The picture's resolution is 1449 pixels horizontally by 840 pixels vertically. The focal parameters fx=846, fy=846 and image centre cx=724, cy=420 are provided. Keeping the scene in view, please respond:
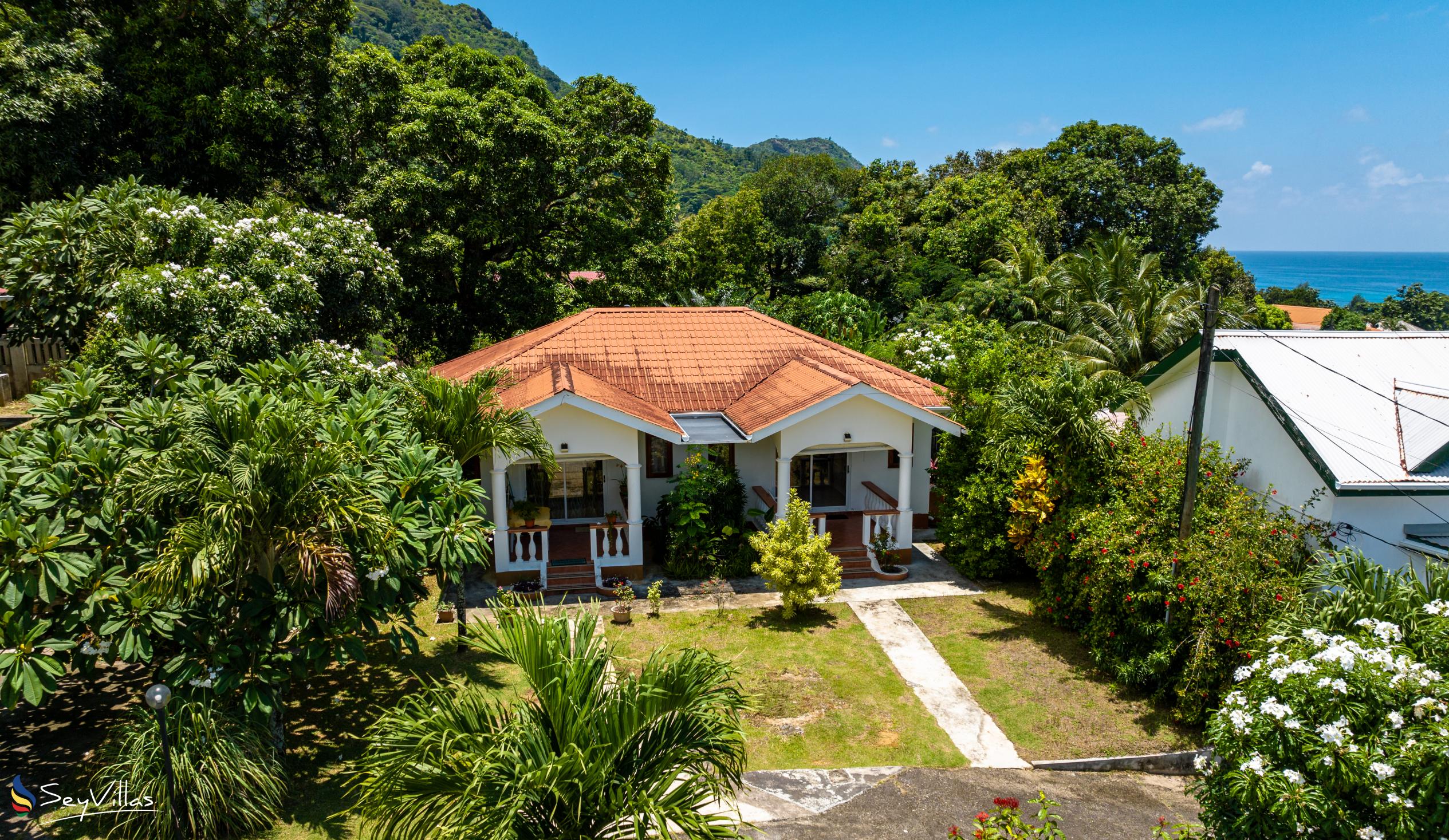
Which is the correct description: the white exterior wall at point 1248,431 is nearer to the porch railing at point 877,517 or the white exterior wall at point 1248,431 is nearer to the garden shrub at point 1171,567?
the garden shrub at point 1171,567

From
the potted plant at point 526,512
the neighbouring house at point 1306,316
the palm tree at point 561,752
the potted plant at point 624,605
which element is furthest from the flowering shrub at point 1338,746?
the neighbouring house at point 1306,316

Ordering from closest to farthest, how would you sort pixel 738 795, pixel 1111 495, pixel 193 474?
pixel 193 474 < pixel 738 795 < pixel 1111 495

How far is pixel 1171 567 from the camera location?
12695 millimetres

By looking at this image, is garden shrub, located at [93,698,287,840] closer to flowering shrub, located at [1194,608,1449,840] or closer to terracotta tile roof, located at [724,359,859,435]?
flowering shrub, located at [1194,608,1449,840]

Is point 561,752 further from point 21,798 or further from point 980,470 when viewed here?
point 980,470

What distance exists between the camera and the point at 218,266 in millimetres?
14062

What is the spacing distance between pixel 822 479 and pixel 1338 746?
551 inches

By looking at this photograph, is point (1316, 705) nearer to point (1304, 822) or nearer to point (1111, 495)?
point (1304, 822)

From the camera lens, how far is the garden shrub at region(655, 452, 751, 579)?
1817cm

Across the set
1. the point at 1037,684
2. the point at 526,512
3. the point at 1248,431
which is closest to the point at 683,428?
the point at 526,512

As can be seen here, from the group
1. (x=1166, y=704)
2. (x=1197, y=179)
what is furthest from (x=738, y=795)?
(x=1197, y=179)

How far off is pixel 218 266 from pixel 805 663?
12.0 metres

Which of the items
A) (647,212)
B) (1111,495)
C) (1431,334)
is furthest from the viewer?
(647,212)

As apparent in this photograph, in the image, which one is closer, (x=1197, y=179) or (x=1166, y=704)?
(x=1166, y=704)
